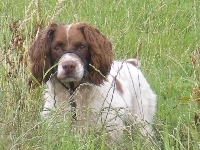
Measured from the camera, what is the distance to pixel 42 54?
16.0 feet

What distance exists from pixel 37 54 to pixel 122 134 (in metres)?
0.98

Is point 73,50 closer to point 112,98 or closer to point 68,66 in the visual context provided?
point 68,66

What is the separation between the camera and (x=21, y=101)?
13.4ft

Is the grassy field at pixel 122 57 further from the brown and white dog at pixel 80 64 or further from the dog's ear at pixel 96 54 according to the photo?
the dog's ear at pixel 96 54

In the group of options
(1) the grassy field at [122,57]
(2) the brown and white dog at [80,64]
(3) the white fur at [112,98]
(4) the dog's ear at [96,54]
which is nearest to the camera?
(1) the grassy field at [122,57]

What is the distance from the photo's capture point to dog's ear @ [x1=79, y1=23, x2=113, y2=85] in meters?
4.85

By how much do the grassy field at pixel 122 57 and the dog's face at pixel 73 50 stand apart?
0.16 meters

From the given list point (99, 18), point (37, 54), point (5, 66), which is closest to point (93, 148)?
point (5, 66)

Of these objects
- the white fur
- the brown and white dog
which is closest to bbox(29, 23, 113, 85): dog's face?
the brown and white dog

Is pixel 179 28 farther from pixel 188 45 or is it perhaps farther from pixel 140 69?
pixel 140 69

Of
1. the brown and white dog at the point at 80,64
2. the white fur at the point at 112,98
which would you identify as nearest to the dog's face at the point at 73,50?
the brown and white dog at the point at 80,64

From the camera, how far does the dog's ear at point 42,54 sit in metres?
4.88

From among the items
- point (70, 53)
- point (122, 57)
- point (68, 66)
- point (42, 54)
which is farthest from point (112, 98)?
point (122, 57)

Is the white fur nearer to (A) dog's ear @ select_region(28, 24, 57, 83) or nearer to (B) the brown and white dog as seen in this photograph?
(B) the brown and white dog
